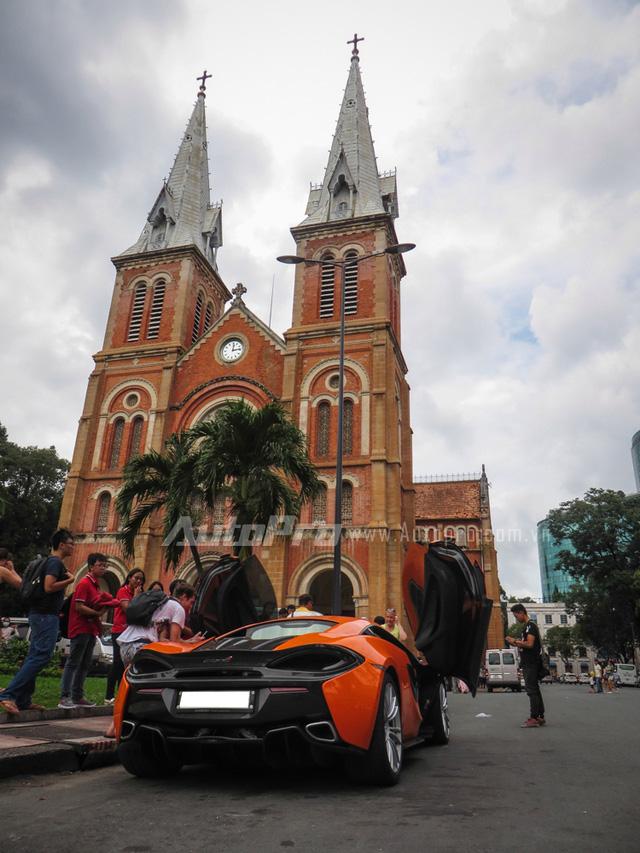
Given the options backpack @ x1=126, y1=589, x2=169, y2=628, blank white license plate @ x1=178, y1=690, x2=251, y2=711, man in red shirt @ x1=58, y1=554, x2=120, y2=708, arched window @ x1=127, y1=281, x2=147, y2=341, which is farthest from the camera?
arched window @ x1=127, y1=281, x2=147, y2=341

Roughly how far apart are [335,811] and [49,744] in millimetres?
2562

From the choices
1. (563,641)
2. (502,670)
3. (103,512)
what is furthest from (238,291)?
(563,641)

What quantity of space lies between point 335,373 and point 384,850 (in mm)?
26921

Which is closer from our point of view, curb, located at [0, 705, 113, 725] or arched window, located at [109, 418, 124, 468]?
curb, located at [0, 705, 113, 725]

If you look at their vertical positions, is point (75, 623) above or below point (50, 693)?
above

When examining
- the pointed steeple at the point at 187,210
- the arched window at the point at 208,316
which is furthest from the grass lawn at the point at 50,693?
the pointed steeple at the point at 187,210

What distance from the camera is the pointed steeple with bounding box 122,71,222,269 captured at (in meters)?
37.8

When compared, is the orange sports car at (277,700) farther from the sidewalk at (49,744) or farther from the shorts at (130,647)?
the shorts at (130,647)

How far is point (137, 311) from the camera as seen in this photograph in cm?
3534

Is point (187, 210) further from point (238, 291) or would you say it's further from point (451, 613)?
point (451, 613)

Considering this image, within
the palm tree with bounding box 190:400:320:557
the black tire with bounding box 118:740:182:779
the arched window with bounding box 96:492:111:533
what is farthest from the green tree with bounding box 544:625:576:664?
the black tire with bounding box 118:740:182:779

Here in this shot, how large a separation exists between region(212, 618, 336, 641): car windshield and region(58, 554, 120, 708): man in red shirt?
3.27m

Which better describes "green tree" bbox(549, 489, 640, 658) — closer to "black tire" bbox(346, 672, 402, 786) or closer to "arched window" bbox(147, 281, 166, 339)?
"arched window" bbox(147, 281, 166, 339)

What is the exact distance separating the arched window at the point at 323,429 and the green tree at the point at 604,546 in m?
19.5
